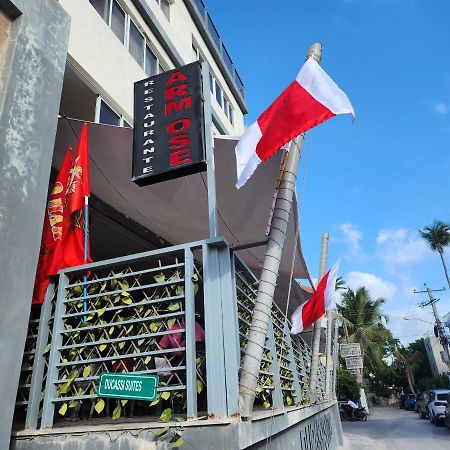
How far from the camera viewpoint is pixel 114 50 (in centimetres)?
777

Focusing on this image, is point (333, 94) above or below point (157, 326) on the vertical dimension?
above

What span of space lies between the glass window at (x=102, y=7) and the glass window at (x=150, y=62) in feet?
4.98

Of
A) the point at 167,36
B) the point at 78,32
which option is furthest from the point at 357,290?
the point at 78,32

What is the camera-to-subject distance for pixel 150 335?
328 centimetres

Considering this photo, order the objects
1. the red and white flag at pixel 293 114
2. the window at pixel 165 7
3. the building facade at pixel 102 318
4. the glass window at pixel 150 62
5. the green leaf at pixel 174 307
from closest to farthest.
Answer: the building facade at pixel 102 318, the red and white flag at pixel 293 114, the green leaf at pixel 174 307, the glass window at pixel 150 62, the window at pixel 165 7

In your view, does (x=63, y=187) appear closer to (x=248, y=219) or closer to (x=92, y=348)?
(x=92, y=348)

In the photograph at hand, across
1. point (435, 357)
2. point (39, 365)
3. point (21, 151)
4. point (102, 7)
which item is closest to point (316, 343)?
point (39, 365)

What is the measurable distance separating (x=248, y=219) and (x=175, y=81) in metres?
2.15

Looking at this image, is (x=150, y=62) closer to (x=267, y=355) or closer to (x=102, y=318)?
(x=102, y=318)

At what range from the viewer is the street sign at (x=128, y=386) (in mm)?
3076

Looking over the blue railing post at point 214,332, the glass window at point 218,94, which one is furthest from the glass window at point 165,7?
the blue railing post at point 214,332

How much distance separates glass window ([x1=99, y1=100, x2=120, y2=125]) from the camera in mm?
7105

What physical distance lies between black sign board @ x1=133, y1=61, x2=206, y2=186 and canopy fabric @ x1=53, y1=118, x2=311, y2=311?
367 mm

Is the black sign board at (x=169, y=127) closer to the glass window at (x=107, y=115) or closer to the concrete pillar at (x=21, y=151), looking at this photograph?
Result: the concrete pillar at (x=21, y=151)
